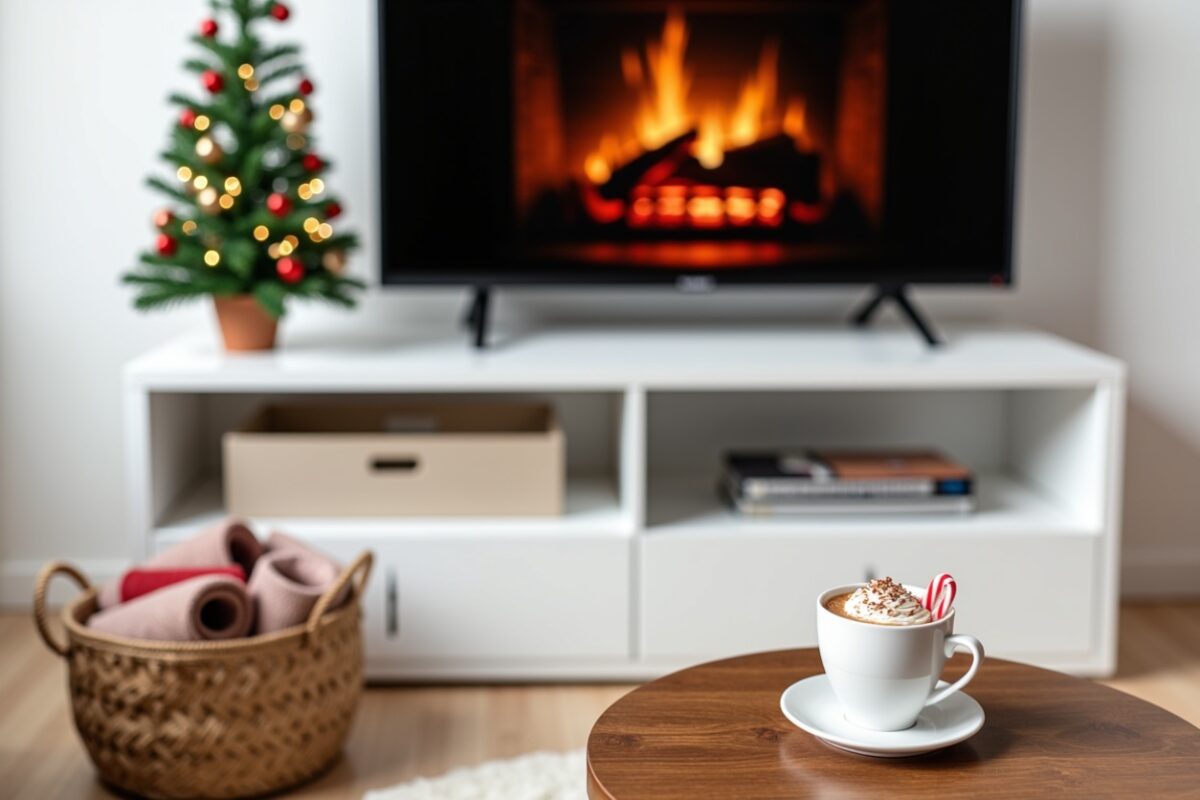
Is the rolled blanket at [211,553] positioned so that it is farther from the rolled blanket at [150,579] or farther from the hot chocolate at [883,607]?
the hot chocolate at [883,607]

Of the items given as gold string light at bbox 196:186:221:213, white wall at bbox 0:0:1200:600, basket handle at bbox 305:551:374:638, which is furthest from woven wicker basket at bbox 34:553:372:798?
white wall at bbox 0:0:1200:600

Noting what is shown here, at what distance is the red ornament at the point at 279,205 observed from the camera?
93.8 inches

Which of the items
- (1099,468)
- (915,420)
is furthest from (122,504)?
(1099,468)

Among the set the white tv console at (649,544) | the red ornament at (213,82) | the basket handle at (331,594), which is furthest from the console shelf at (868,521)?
the red ornament at (213,82)

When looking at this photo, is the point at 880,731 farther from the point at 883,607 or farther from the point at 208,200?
the point at 208,200

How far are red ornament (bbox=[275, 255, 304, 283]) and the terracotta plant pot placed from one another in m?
0.07

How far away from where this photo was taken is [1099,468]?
92.5 inches

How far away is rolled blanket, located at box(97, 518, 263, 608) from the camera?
2.03 meters

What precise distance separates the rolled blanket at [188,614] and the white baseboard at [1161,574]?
1843mm

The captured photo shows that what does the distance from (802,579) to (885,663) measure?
1.13m

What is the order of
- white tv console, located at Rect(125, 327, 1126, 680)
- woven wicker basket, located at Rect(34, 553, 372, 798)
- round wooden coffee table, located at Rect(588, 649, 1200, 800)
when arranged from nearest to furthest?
round wooden coffee table, located at Rect(588, 649, 1200, 800) < woven wicker basket, located at Rect(34, 553, 372, 798) < white tv console, located at Rect(125, 327, 1126, 680)

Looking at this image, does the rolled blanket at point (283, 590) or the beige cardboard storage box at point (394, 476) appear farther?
the beige cardboard storage box at point (394, 476)

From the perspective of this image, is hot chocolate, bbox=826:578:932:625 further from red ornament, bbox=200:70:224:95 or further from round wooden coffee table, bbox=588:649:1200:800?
red ornament, bbox=200:70:224:95

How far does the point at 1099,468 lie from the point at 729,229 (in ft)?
2.53
